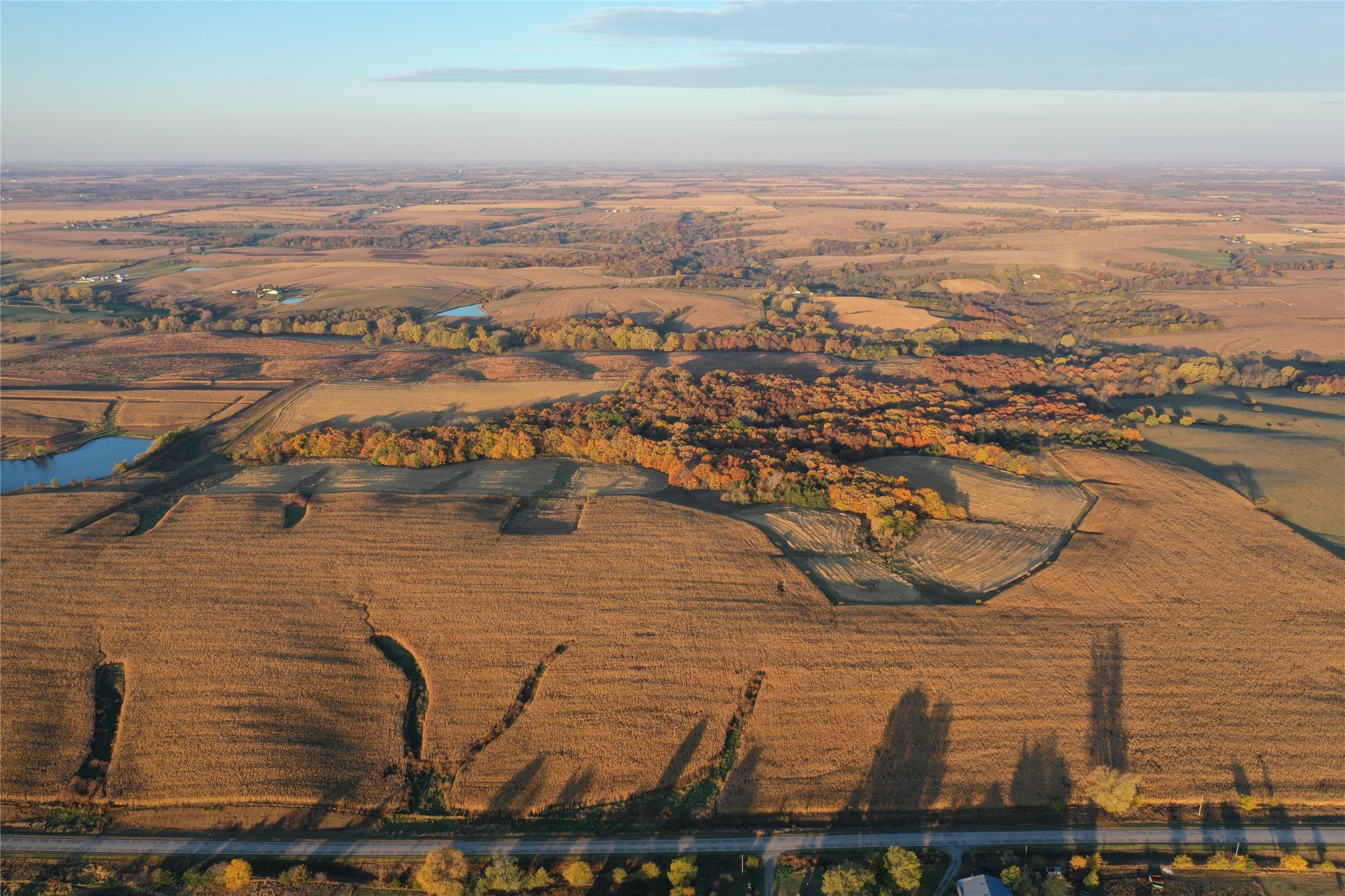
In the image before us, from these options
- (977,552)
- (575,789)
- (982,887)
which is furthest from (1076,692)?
(575,789)

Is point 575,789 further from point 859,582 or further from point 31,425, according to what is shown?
point 31,425

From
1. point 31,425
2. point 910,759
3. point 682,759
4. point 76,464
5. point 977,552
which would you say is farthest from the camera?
point 31,425

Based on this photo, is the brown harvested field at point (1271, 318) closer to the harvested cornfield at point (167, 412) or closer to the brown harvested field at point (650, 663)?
the brown harvested field at point (650, 663)

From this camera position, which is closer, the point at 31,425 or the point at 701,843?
the point at 701,843

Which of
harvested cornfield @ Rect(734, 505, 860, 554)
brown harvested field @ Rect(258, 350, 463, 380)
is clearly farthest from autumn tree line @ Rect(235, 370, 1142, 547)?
brown harvested field @ Rect(258, 350, 463, 380)

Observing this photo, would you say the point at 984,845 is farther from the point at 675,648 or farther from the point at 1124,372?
the point at 1124,372

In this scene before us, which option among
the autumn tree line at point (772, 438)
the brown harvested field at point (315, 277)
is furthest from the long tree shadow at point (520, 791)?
the brown harvested field at point (315, 277)

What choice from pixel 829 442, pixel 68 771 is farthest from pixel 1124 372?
pixel 68 771
